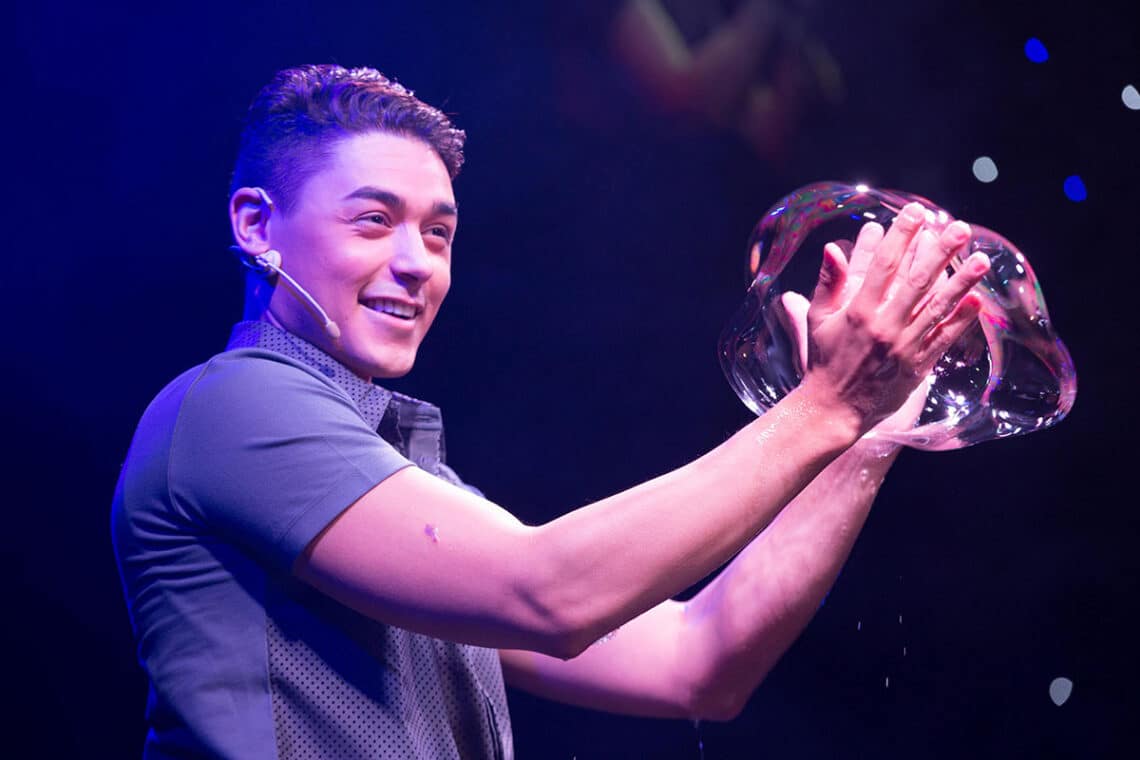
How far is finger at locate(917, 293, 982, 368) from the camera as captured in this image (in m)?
1.08

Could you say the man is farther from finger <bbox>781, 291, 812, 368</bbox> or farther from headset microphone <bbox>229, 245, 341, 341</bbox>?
finger <bbox>781, 291, 812, 368</bbox>

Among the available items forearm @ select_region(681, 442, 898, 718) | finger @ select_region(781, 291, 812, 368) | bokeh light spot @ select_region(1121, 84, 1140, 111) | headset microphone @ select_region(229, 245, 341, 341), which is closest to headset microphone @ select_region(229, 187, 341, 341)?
headset microphone @ select_region(229, 245, 341, 341)

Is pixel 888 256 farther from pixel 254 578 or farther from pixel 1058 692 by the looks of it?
pixel 1058 692

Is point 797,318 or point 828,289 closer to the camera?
point 828,289

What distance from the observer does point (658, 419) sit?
2.40 metres

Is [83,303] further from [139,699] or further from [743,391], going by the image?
[743,391]

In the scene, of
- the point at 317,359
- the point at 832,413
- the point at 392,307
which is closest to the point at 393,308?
the point at 392,307

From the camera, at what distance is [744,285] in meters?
2.32

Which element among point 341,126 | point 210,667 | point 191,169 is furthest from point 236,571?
point 191,169

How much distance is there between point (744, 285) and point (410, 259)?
1.07 m

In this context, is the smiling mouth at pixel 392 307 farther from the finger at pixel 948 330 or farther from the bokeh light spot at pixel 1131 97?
the bokeh light spot at pixel 1131 97

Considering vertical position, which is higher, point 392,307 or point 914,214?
point 914,214

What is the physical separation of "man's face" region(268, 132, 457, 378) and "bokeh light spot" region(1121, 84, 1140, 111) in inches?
72.6

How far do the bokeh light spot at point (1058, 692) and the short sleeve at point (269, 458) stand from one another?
187 cm
